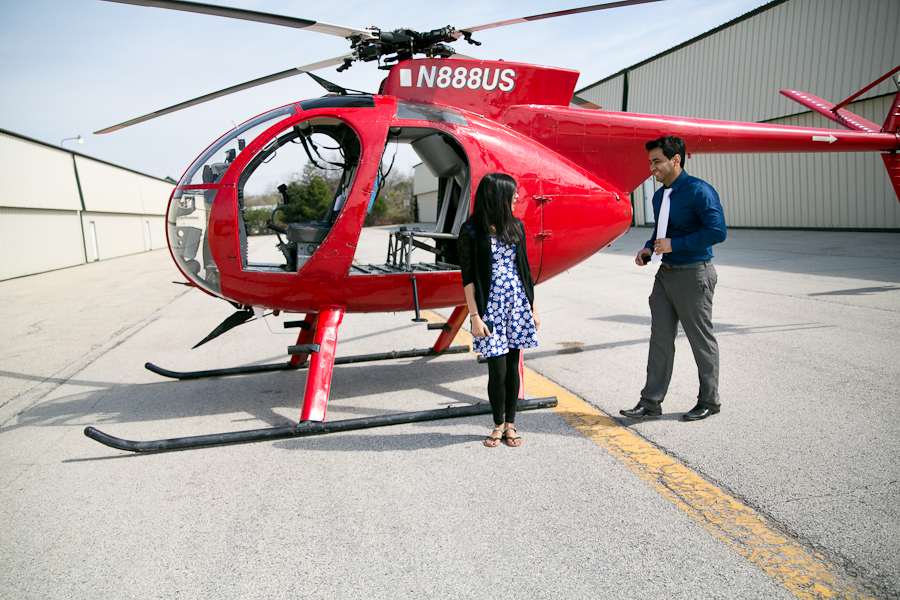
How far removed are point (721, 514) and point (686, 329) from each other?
1554 mm

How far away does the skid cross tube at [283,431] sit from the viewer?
373 cm

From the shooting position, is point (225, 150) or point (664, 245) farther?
point (225, 150)

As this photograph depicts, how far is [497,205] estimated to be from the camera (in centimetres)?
347

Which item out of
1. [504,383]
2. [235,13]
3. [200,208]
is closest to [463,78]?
[235,13]

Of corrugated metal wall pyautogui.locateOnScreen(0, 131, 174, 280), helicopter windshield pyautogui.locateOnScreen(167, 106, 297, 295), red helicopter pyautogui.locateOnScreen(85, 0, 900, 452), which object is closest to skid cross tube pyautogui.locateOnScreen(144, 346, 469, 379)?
red helicopter pyautogui.locateOnScreen(85, 0, 900, 452)

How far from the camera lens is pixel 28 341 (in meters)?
8.01

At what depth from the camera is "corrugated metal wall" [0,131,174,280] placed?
721 inches

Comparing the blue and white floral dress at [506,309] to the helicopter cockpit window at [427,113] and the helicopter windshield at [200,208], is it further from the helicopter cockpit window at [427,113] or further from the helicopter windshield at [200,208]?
the helicopter windshield at [200,208]

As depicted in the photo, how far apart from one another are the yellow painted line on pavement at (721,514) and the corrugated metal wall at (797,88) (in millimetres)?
15959

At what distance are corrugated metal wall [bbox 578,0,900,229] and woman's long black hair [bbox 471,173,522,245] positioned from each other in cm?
1638

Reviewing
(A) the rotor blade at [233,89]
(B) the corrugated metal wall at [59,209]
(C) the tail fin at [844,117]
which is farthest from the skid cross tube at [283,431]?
(B) the corrugated metal wall at [59,209]

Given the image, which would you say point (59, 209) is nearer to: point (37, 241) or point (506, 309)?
point (37, 241)

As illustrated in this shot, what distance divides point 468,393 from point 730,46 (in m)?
21.0

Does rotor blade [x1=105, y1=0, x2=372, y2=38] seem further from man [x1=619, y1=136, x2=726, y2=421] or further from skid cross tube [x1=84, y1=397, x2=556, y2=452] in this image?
skid cross tube [x1=84, y1=397, x2=556, y2=452]
